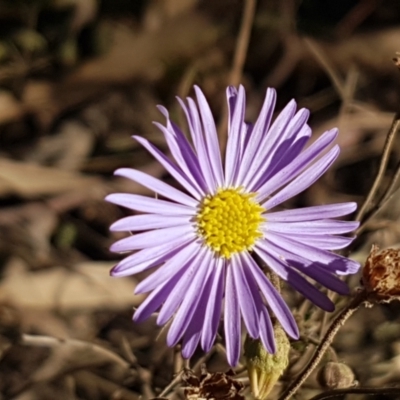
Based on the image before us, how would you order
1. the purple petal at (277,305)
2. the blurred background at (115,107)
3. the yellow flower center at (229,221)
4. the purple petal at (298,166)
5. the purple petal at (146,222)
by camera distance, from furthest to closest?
the blurred background at (115,107)
the yellow flower center at (229,221)
the purple petal at (298,166)
the purple petal at (277,305)
the purple petal at (146,222)

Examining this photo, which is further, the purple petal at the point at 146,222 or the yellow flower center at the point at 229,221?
the yellow flower center at the point at 229,221

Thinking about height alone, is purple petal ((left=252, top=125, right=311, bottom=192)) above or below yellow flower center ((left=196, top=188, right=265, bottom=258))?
above

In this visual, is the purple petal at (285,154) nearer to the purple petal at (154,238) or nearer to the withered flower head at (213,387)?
the purple petal at (154,238)

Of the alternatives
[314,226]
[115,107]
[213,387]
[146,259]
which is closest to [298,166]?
[314,226]

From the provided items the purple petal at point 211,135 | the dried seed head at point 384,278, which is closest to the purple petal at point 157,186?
the purple petal at point 211,135

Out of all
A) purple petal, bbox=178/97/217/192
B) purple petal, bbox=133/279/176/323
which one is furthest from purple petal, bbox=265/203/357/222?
purple petal, bbox=133/279/176/323

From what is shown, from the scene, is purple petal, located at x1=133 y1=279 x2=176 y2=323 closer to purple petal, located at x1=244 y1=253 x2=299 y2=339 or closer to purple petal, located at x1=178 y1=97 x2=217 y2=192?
purple petal, located at x1=244 y1=253 x2=299 y2=339

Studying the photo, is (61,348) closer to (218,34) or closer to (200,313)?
(200,313)

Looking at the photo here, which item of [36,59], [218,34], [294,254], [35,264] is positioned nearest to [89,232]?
[35,264]
